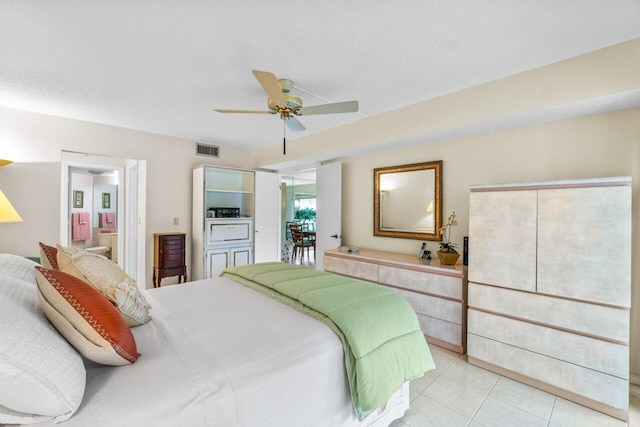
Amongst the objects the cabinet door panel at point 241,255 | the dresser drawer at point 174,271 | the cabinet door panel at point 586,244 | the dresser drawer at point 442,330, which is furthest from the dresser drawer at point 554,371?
the dresser drawer at point 174,271

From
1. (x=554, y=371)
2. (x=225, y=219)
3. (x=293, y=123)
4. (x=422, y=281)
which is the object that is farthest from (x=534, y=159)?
(x=225, y=219)

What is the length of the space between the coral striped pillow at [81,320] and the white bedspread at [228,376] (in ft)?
0.32

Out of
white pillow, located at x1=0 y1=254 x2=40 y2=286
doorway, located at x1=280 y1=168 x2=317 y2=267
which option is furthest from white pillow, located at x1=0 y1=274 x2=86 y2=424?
doorway, located at x1=280 y1=168 x2=317 y2=267

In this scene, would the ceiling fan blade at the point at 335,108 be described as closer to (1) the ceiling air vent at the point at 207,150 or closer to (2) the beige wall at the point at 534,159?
(2) the beige wall at the point at 534,159

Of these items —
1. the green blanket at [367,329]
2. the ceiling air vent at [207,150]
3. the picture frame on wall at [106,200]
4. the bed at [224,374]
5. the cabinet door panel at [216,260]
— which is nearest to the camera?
the bed at [224,374]

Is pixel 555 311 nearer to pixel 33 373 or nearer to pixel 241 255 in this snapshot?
pixel 33 373

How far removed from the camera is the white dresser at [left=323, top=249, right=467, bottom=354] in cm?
277

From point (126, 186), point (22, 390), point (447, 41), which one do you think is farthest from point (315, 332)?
point (126, 186)

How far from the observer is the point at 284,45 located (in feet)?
6.46

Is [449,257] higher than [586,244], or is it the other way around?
[586,244]

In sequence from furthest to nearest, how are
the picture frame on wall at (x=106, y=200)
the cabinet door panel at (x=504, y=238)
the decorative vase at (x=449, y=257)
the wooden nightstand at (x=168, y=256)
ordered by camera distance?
the picture frame on wall at (x=106, y=200) < the wooden nightstand at (x=168, y=256) < the decorative vase at (x=449, y=257) < the cabinet door panel at (x=504, y=238)

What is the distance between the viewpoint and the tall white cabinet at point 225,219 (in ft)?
14.5

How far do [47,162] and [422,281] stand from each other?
4484 millimetres

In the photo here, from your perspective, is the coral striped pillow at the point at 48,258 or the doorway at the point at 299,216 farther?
the doorway at the point at 299,216
